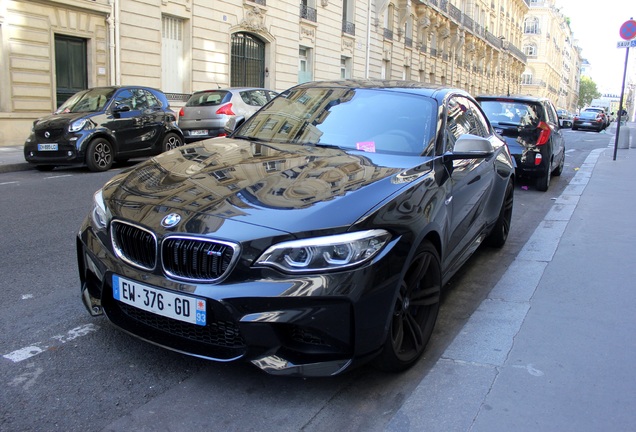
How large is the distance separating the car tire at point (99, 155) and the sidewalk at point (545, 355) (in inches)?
319

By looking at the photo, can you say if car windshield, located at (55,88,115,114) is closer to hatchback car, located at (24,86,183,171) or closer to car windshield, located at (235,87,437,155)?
hatchback car, located at (24,86,183,171)

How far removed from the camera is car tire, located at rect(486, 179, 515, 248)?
18.3 ft

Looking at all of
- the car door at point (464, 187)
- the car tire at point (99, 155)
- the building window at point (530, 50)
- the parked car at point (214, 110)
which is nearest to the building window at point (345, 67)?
the parked car at point (214, 110)

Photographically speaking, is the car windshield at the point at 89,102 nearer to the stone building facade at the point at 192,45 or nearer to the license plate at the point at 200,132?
the license plate at the point at 200,132

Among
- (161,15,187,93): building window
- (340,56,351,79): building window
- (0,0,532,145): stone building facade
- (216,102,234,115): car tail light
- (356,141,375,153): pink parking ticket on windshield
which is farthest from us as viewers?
(340,56,351,79): building window

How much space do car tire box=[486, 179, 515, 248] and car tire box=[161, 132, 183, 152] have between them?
27.5ft

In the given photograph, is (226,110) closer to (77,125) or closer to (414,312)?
(77,125)

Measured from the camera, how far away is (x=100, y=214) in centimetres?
307

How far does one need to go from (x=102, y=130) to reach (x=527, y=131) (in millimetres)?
7739

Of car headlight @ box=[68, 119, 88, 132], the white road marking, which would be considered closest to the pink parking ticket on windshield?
the white road marking

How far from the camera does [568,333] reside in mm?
3574

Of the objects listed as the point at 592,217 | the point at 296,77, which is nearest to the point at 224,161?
the point at 592,217

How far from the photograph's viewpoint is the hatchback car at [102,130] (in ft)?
34.6

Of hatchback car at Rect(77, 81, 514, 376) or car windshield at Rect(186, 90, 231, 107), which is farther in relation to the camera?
car windshield at Rect(186, 90, 231, 107)
